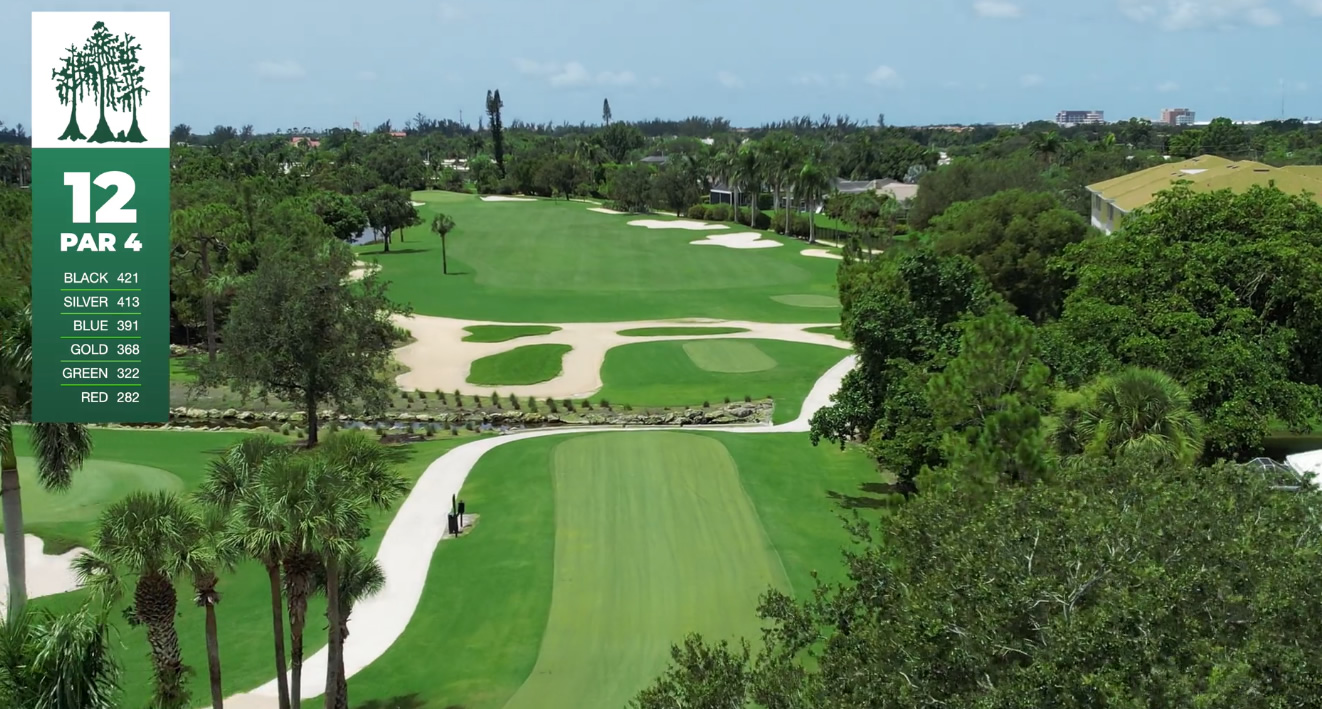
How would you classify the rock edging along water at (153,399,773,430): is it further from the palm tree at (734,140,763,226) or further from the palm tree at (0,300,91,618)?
the palm tree at (734,140,763,226)

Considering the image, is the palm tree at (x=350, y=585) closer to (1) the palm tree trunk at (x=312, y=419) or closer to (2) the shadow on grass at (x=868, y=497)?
(2) the shadow on grass at (x=868, y=497)

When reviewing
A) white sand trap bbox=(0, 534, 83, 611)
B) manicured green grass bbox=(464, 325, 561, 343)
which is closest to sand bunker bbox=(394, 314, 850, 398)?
manicured green grass bbox=(464, 325, 561, 343)

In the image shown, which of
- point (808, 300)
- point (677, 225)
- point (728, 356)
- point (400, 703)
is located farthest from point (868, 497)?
point (677, 225)

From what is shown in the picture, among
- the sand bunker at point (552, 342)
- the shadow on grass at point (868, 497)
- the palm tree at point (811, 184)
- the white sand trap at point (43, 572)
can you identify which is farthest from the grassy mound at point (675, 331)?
the palm tree at point (811, 184)

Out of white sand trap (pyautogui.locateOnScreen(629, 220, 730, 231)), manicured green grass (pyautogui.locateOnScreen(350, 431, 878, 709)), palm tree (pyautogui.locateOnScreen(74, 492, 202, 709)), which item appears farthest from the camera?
white sand trap (pyautogui.locateOnScreen(629, 220, 730, 231))

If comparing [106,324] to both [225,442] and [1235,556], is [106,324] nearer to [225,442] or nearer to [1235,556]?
[1235,556]

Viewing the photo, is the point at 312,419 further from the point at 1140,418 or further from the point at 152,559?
the point at 1140,418

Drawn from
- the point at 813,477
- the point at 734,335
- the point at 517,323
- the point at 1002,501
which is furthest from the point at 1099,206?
the point at 1002,501
